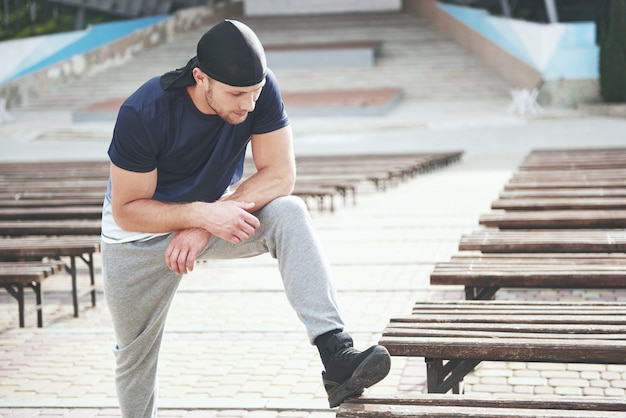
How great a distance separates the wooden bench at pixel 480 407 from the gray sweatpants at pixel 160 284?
0.29 metres

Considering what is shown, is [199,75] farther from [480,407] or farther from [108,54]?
[108,54]

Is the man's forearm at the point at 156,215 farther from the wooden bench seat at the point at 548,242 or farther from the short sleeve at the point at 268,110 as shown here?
the wooden bench seat at the point at 548,242

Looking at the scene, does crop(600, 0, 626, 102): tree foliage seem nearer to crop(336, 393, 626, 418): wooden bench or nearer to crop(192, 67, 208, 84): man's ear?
crop(336, 393, 626, 418): wooden bench

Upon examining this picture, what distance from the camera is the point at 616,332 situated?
3623 millimetres

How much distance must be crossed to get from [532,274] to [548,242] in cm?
100

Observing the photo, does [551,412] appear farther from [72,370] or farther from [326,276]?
[72,370]

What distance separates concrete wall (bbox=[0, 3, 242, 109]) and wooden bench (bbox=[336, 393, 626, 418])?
29560mm

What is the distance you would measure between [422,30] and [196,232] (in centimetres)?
3416

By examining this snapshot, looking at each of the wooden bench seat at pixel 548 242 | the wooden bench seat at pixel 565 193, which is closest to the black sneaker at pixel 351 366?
the wooden bench seat at pixel 548 242

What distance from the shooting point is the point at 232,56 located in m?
2.88

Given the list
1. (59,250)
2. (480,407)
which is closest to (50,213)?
(59,250)

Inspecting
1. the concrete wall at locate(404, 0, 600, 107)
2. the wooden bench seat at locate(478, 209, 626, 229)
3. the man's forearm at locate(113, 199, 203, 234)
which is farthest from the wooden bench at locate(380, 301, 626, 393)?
the concrete wall at locate(404, 0, 600, 107)

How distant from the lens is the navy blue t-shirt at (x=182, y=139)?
9.98 feet

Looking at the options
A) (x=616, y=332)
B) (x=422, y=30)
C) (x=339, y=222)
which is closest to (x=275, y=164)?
(x=616, y=332)
